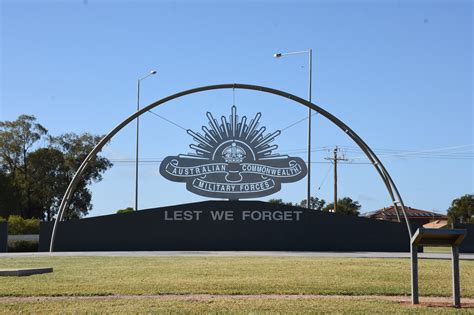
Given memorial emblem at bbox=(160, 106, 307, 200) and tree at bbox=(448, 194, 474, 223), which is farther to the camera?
tree at bbox=(448, 194, 474, 223)

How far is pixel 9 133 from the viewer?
230ft

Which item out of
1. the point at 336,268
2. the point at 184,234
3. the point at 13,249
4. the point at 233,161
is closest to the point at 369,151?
the point at 233,161

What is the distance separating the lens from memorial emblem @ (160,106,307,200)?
38.4m

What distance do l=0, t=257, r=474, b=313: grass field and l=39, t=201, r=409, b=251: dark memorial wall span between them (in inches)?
676

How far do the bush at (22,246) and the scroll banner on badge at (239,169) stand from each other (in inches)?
410

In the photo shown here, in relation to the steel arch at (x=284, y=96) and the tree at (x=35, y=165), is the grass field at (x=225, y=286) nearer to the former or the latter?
the steel arch at (x=284, y=96)

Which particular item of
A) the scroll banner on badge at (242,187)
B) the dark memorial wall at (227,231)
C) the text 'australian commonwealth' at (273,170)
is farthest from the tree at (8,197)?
the text 'australian commonwealth' at (273,170)

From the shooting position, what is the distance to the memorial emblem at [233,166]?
38438mm

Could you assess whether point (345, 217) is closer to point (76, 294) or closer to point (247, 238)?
point (247, 238)

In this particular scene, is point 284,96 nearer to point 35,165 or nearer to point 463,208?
point 35,165

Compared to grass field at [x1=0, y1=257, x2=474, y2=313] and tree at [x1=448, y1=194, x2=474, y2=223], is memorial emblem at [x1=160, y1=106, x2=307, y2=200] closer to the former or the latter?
grass field at [x1=0, y1=257, x2=474, y2=313]

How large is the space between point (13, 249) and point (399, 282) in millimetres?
30753

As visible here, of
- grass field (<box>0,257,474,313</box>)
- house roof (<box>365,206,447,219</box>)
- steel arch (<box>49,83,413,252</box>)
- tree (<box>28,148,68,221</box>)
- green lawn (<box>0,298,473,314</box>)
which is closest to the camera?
green lawn (<box>0,298,473,314</box>)

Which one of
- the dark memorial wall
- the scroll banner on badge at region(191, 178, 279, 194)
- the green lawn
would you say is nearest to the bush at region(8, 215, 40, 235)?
the dark memorial wall
